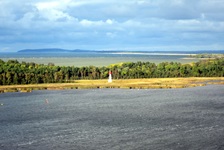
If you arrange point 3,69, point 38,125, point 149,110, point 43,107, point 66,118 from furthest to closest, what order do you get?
point 3,69
point 43,107
point 149,110
point 66,118
point 38,125

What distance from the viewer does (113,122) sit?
72.6 m

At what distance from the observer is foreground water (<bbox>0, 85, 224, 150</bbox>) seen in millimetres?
57531

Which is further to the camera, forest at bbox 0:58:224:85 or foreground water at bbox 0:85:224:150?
forest at bbox 0:58:224:85

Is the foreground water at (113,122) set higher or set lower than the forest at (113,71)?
lower

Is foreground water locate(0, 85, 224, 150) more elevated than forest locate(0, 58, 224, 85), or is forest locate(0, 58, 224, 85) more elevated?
forest locate(0, 58, 224, 85)

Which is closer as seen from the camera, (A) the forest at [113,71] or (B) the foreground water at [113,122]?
(B) the foreground water at [113,122]

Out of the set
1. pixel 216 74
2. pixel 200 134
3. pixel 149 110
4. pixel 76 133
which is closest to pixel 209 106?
pixel 149 110

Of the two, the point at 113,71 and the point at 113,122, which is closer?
the point at 113,122

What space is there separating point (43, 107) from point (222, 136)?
147 feet

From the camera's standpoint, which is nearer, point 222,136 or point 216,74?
point 222,136

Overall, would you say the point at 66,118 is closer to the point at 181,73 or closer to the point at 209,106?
the point at 209,106

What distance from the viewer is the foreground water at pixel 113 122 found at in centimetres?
5753

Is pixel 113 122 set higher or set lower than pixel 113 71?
lower

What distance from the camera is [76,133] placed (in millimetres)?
64188
